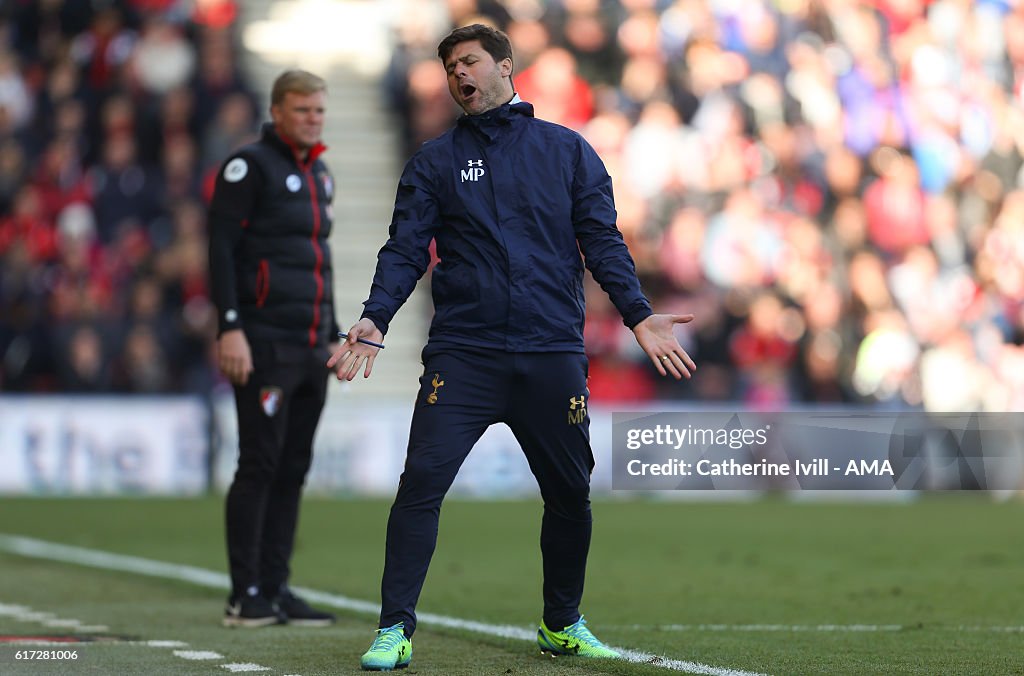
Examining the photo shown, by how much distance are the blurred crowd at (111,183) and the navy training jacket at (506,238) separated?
1202 cm

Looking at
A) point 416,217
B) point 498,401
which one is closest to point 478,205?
point 416,217

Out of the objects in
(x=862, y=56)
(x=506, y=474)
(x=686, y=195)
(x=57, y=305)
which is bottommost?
(x=506, y=474)

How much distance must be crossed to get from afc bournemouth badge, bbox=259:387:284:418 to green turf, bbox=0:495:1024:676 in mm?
898

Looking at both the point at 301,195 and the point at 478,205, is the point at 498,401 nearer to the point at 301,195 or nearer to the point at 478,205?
the point at 478,205

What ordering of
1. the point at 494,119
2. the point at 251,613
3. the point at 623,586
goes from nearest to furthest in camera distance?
the point at 494,119 → the point at 251,613 → the point at 623,586

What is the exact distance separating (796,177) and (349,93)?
5.46 meters

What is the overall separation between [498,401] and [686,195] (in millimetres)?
15470

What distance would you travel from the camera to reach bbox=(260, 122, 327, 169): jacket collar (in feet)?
26.5

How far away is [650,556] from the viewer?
11.7 meters

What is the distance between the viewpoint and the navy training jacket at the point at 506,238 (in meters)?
6.15

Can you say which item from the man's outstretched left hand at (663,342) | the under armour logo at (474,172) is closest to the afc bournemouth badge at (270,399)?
the under armour logo at (474,172)

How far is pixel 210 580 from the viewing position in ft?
32.5
